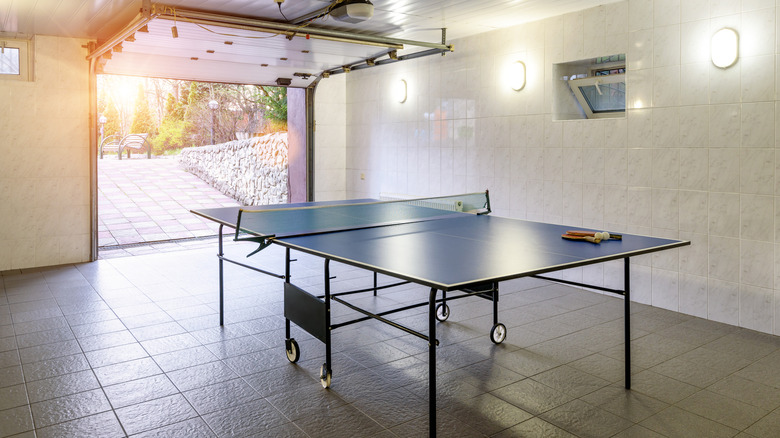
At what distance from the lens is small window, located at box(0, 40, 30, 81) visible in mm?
6285

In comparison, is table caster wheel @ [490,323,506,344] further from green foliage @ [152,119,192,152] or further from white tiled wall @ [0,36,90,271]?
green foliage @ [152,119,192,152]

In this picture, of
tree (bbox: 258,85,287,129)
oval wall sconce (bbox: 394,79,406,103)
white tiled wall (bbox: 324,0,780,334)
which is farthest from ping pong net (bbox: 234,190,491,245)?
tree (bbox: 258,85,287,129)

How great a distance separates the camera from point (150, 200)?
1274 cm

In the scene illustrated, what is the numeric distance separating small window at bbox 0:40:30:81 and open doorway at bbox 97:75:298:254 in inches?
205

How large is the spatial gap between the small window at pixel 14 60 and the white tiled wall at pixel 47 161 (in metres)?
0.11

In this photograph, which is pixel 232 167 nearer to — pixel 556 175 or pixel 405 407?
pixel 556 175

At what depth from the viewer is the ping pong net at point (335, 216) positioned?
12.0 ft

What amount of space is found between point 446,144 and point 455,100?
54 centimetres

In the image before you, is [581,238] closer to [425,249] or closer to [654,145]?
[425,249]

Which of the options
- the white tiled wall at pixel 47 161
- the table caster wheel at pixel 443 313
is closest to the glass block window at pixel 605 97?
the table caster wheel at pixel 443 313

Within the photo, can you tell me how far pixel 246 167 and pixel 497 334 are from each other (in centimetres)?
1012

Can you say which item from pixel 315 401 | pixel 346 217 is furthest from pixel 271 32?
pixel 315 401

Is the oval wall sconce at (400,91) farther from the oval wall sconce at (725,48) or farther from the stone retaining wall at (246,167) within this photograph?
the stone retaining wall at (246,167)

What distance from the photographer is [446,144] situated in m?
7.02
